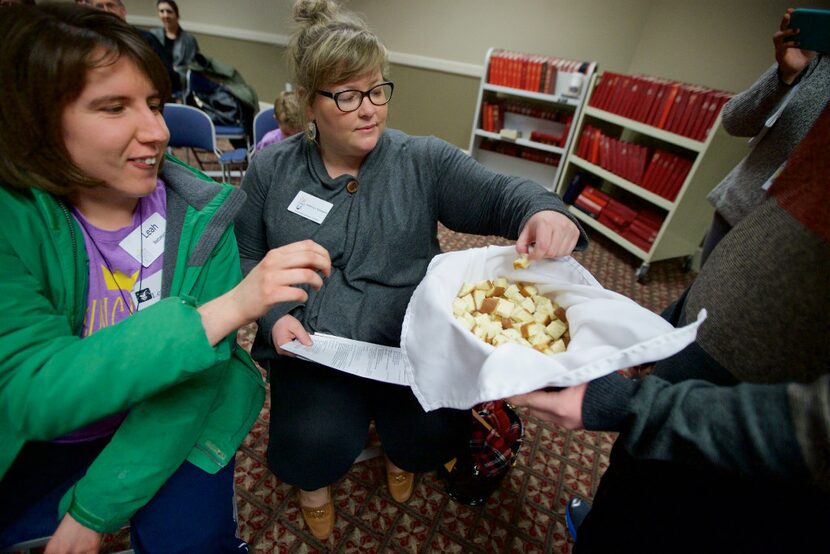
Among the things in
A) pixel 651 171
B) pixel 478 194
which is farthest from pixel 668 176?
pixel 478 194

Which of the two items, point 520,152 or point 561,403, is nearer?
point 561,403

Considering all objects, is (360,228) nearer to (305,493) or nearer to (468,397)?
(468,397)

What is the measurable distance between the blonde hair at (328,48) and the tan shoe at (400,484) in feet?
4.31

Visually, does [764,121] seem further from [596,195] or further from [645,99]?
[596,195]

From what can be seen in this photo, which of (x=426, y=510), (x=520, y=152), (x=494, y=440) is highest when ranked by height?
(x=520, y=152)

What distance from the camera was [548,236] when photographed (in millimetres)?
925

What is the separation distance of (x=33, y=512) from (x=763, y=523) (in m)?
1.37

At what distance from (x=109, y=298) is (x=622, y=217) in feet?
11.2

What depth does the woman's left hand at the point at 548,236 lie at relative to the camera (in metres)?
0.92

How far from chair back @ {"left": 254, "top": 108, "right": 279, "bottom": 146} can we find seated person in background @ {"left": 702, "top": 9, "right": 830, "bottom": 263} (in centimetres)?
280

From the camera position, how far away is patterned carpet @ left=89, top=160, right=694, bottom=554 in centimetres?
128

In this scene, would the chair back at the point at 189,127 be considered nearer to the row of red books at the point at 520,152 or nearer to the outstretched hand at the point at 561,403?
the row of red books at the point at 520,152

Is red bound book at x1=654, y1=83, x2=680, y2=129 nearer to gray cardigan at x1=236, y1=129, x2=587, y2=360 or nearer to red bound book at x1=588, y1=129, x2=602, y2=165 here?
red bound book at x1=588, y1=129, x2=602, y2=165

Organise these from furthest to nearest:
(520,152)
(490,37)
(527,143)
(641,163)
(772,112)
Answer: (490,37) → (520,152) → (527,143) → (641,163) → (772,112)
